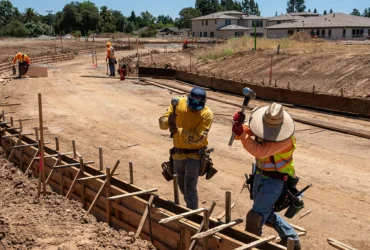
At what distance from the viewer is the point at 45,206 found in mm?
7570

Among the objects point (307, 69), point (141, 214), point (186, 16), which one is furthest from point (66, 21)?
point (141, 214)

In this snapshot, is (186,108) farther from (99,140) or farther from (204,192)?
(99,140)

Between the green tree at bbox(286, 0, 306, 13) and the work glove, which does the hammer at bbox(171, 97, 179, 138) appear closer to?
the work glove

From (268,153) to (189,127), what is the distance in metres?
1.57

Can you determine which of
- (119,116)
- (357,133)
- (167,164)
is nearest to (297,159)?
(357,133)

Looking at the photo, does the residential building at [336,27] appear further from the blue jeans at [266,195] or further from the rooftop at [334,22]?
the blue jeans at [266,195]

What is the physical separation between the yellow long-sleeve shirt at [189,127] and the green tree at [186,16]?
4988 inches

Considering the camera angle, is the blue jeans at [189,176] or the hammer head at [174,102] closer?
the hammer head at [174,102]

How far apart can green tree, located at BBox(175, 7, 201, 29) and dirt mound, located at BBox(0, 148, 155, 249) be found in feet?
411

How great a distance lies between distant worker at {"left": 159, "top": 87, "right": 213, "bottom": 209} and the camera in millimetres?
5898

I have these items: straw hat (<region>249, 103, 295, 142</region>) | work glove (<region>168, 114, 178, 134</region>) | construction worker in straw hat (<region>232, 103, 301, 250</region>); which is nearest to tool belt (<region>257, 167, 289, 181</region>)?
construction worker in straw hat (<region>232, 103, 301, 250</region>)

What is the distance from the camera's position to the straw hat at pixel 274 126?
182 inches

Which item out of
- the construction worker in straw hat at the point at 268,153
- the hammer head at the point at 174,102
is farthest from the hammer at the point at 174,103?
the construction worker in straw hat at the point at 268,153

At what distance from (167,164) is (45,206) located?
2585mm
